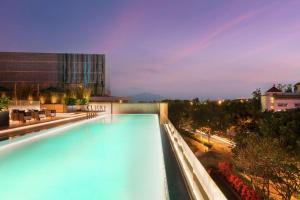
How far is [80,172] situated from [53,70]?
44.2m

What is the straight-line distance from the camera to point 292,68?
2628 inches

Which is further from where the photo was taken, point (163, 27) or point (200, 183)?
point (163, 27)

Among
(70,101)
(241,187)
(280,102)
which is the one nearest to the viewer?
(241,187)

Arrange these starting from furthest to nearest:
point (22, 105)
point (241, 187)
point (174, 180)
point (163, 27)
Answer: point (163, 27) → point (241, 187) → point (22, 105) → point (174, 180)

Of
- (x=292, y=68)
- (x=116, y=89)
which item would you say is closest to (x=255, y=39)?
(x=116, y=89)

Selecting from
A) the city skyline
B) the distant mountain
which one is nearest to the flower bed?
the city skyline

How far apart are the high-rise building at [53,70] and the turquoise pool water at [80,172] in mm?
37756

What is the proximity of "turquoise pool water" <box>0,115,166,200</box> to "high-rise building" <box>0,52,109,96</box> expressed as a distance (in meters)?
37.8

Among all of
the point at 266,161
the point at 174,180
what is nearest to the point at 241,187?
the point at 266,161

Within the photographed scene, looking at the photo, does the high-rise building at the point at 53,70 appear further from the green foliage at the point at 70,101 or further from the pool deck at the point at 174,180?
the pool deck at the point at 174,180

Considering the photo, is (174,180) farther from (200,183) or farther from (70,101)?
(70,101)

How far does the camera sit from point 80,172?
14.9 ft

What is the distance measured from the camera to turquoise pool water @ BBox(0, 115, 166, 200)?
3547mm

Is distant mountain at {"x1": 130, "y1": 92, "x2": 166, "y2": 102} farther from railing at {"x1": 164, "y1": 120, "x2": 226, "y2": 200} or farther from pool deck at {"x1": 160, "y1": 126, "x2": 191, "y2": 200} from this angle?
railing at {"x1": 164, "y1": 120, "x2": 226, "y2": 200}
